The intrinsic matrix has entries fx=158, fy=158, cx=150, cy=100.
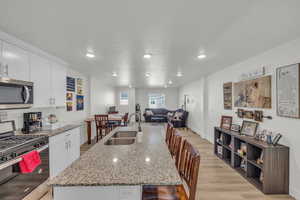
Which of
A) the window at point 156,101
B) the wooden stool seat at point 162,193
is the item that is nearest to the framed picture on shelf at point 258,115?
the wooden stool seat at point 162,193

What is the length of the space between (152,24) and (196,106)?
18.8ft

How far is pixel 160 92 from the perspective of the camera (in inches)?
439

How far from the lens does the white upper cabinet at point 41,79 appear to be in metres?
2.65

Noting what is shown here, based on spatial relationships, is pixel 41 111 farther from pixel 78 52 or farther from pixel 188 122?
pixel 188 122

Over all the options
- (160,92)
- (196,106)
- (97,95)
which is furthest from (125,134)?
(160,92)

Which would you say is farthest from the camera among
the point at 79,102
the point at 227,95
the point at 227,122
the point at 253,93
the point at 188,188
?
the point at 79,102

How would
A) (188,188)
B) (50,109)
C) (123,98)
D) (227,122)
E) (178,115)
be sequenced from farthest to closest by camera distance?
(123,98), (178,115), (227,122), (50,109), (188,188)

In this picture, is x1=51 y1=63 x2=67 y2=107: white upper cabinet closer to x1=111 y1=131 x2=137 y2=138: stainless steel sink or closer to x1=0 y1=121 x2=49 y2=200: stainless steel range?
x1=0 y1=121 x2=49 y2=200: stainless steel range

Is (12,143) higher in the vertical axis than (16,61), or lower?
lower

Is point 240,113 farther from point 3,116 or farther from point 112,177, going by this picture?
point 3,116

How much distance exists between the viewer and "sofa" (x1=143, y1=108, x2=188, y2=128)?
8.45 metres

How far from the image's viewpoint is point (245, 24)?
6.03ft

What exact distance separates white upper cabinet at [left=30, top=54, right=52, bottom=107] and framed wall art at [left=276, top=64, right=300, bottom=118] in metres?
4.02

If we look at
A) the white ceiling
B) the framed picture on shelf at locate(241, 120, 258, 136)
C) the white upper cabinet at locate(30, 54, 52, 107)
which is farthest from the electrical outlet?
the framed picture on shelf at locate(241, 120, 258, 136)
